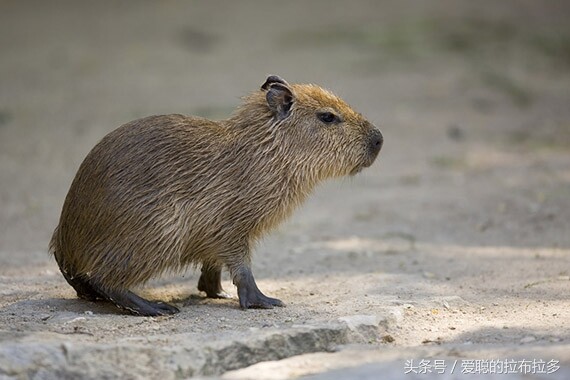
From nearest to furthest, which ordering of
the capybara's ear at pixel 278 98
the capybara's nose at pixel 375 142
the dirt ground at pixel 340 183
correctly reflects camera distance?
the dirt ground at pixel 340 183 → the capybara's ear at pixel 278 98 → the capybara's nose at pixel 375 142

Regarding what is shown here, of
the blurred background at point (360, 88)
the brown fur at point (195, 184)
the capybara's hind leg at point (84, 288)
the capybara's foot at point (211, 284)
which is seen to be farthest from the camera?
the blurred background at point (360, 88)

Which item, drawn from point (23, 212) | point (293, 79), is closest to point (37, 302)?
point (23, 212)

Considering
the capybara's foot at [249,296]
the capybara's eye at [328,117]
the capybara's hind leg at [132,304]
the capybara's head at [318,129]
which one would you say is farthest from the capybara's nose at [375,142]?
the capybara's hind leg at [132,304]

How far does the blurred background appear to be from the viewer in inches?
312

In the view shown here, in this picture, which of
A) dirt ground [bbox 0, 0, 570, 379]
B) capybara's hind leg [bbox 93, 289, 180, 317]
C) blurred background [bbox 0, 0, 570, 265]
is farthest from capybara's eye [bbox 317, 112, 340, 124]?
blurred background [bbox 0, 0, 570, 265]

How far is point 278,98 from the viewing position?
17.7 ft

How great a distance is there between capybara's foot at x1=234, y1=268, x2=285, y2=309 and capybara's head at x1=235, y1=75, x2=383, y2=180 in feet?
2.51

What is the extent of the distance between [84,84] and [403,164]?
4.98 meters

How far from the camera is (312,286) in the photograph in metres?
5.73

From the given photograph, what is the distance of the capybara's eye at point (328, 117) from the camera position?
5500 millimetres

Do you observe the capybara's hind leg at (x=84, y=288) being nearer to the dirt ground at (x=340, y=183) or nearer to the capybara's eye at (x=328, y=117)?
the dirt ground at (x=340, y=183)

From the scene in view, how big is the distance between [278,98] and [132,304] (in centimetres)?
149

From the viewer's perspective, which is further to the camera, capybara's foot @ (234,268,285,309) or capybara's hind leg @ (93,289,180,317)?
capybara's foot @ (234,268,285,309)

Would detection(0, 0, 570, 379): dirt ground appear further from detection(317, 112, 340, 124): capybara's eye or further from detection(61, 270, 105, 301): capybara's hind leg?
detection(317, 112, 340, 124): capybara's eye
